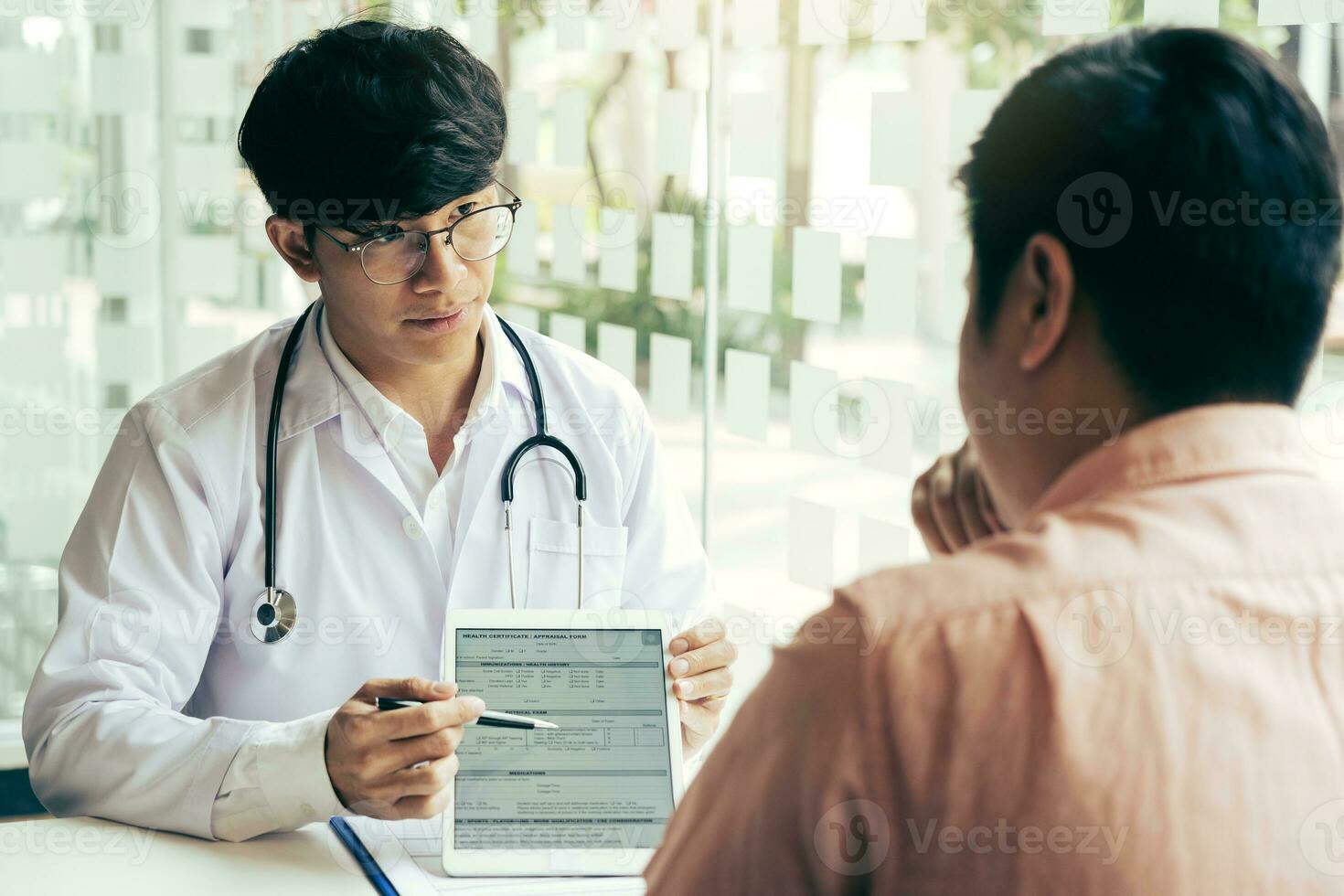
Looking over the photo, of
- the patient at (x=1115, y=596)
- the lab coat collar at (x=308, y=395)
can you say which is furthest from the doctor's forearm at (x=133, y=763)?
the patient at (x=1115, y=596)

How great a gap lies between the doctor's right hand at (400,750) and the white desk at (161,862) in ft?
0.25

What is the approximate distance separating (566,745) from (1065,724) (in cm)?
80

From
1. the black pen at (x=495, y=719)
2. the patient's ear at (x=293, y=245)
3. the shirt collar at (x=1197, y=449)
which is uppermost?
the patient's ear at (x=293, y=245)

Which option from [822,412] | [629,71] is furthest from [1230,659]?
[629,71]

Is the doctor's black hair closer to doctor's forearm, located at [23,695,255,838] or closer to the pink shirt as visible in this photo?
doctor's forearm, located at [23,695,255,838]

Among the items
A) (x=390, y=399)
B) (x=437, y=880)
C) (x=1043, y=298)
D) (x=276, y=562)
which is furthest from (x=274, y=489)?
(x=1043, y=298)

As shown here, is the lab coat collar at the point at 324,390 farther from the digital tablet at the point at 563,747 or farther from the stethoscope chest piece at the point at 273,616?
the digital tablet at the point at 563,747

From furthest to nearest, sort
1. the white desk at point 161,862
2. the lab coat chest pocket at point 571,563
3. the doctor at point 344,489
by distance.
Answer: the lab coat chest pocket at point 571,563, the doctor at point 344,489, the white desk at point 161,862

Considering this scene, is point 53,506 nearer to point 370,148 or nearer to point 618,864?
point 370,148

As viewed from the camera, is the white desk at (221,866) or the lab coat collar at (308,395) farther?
the lab coat collar at (308,395)

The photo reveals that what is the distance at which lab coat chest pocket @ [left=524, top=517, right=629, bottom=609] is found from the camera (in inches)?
66.6

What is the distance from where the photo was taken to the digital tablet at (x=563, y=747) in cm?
127

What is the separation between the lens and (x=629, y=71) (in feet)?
9.85

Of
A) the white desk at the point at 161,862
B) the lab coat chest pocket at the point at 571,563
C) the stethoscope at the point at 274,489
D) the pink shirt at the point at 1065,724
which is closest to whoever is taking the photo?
the pink shirt at the point at 1065,724
